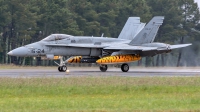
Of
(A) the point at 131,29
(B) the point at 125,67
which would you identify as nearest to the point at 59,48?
(B) the point at 125,67

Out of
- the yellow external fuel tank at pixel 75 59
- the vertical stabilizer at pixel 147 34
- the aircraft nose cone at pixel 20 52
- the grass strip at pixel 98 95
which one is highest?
the vertical stabilizer at pixel 147 34

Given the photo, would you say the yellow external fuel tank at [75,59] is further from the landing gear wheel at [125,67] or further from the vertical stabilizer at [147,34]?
the vertical stabilizer at [147,34]

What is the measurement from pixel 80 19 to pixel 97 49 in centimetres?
2793

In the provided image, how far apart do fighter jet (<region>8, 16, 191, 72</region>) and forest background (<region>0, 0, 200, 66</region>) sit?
20.1 meters

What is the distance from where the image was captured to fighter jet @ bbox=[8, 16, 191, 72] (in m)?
35.2

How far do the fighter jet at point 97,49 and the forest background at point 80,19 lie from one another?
2013 cm

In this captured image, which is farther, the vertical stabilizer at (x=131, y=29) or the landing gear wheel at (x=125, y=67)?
the vertical stabilizer at (x=131, y=29)

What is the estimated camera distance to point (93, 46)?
36.7 metres

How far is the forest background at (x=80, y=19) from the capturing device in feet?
Answer: 200

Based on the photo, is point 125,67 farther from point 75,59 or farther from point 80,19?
point 80,19

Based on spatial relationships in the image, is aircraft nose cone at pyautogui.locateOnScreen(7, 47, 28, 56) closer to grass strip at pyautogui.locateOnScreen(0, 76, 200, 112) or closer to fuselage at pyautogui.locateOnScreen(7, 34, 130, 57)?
fuselage at pyautogui.locateOnScreen(7, 34, 130, 57)

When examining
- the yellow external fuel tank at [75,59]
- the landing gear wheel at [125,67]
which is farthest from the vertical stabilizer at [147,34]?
the yellow external fuel tank at [75,59]

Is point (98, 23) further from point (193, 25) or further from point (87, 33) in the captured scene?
point (193, 25)

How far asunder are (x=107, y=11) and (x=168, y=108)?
55.8 meters
